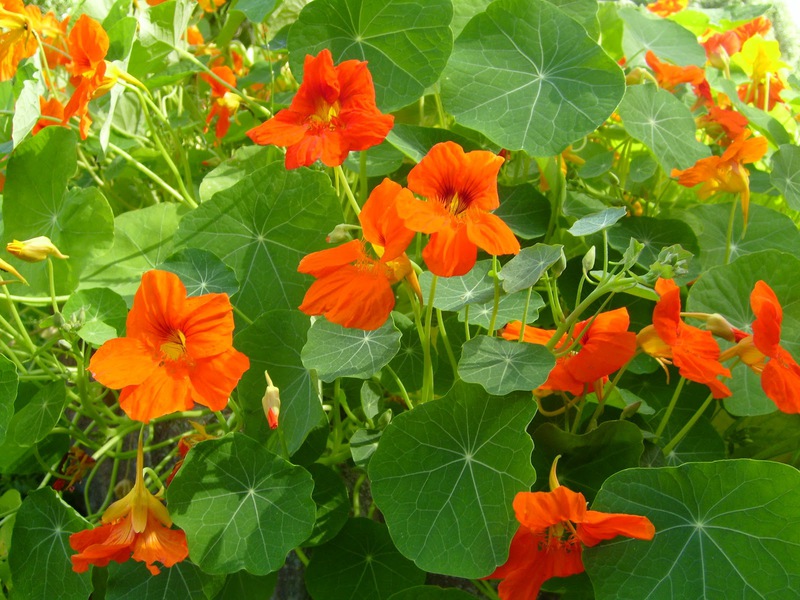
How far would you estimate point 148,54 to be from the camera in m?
1.44

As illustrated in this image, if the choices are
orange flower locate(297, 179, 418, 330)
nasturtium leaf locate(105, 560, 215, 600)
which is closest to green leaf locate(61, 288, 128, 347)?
nasturtium leaf locate(105, 560, 215, 600)

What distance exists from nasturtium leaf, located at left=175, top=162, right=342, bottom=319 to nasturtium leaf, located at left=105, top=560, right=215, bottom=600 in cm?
40

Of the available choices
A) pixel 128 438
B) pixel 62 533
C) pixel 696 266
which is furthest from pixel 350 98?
pixel 128 438

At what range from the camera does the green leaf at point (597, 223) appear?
0.80 metres

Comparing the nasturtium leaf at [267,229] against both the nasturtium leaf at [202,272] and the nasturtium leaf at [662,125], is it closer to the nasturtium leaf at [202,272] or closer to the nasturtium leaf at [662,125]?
the nasturtium leaf at [202,272]

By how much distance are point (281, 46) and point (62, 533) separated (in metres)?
1.02

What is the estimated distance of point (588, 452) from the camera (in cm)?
90

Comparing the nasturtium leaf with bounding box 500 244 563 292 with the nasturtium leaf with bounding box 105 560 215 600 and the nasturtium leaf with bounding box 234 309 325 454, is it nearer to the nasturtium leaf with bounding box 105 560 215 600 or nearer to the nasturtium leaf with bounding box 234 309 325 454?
the nasturtium leaf with bounding box 234 309 325 454

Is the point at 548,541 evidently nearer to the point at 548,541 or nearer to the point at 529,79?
the point at 548,541

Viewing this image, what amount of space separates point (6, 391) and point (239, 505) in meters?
0.40

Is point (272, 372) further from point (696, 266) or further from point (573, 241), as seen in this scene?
point (696, 266)

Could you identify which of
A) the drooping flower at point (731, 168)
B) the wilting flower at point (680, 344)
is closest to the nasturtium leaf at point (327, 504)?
the wilting flower at point (680, 344)

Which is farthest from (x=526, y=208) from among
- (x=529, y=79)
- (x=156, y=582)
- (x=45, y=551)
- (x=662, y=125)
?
(x=45, y=551)

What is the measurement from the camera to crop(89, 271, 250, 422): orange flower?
30.4 inches
